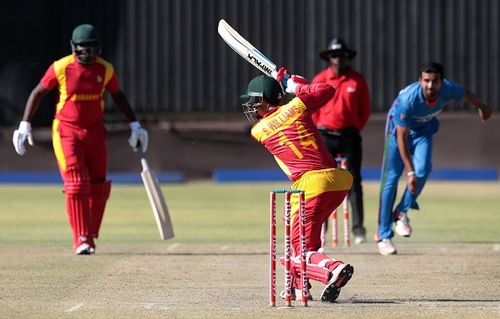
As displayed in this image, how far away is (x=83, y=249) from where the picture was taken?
39.7 feet

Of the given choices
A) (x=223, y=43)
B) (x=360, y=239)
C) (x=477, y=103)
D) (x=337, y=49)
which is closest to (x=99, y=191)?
(x=360, y=239)

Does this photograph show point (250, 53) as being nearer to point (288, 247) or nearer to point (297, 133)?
point (297, 133)

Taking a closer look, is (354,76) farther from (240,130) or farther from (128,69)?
(128,69)

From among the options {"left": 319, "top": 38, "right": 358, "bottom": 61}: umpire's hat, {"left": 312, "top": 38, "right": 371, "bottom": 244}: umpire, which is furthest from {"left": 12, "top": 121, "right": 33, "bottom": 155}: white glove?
{"left": 319, "top": 38, "right": 358, "bottom": 61}: umpire's hat

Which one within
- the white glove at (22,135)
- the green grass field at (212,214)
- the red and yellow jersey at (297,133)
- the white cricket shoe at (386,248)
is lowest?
the green grass field at (212,214)

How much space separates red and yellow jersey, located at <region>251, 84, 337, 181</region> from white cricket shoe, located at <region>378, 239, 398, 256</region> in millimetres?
3312

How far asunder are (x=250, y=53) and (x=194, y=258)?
8.36ft

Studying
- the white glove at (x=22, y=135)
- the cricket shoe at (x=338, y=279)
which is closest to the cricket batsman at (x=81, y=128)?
the white glove at (x=22, y=135)

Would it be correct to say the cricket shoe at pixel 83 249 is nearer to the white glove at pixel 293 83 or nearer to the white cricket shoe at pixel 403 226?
the white cricket shoe at pixel 403 226

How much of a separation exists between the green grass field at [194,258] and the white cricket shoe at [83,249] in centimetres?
14

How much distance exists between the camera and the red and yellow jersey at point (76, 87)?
12.2 meters

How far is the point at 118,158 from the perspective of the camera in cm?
2242

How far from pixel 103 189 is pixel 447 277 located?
3.40 metres

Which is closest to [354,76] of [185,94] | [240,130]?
[240,130]
